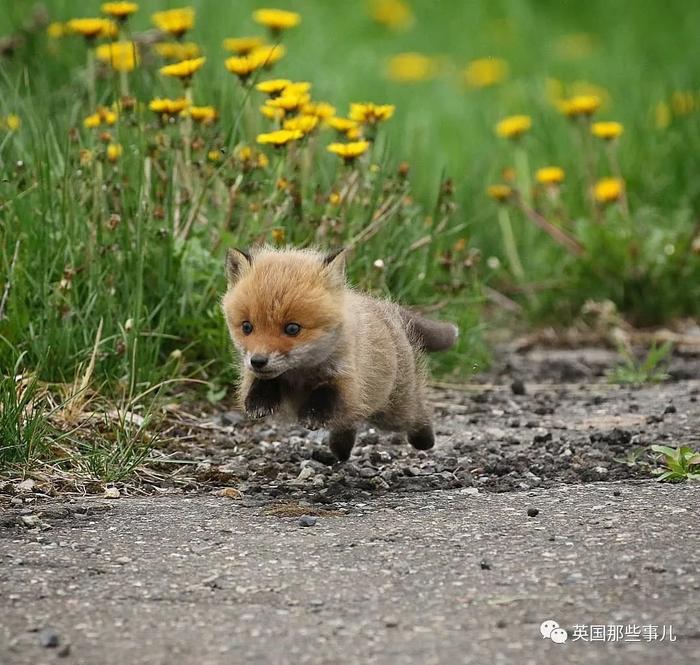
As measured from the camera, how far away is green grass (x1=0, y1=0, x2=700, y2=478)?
5699mm

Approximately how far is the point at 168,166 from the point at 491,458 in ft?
6.94

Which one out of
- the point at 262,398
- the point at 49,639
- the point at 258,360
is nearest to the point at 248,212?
the point at 262,398

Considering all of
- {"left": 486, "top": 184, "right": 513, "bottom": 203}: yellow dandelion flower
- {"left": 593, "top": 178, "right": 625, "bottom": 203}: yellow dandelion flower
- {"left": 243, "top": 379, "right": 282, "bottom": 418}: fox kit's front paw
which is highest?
{"left": 243, "top": 379, "right": 282, "bottom": 418}: fox kit's front paw

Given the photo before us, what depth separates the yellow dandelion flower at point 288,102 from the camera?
19.5 feet

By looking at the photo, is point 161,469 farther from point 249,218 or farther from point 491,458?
point 249,218

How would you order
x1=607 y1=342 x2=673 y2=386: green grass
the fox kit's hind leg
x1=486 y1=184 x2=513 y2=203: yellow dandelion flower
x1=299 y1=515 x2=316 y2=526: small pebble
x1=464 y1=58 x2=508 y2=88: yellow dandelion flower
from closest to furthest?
x1=299 y1=515 x2=316 y2=526: small pebble, the fox kit's hind leg, x1=607 y1=342 x2=673 y2=386: green grass, x1=486 y1=184 x2=513 y2=203: yellow dandelion flower, x1=464 y1=58 x2=508 y2=88: yellow dandelion flower

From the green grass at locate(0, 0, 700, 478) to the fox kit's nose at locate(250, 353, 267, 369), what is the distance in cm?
79

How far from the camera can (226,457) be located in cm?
535

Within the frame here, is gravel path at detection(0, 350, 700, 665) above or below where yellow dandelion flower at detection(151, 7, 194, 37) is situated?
below

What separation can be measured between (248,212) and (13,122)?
129 cm

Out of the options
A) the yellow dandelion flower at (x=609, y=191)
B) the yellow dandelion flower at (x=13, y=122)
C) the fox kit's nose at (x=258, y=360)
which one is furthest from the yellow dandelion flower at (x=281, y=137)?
the yellow dandelion flower at (x=609, y=191)

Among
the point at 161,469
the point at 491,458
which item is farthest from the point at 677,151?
the point at 161,469

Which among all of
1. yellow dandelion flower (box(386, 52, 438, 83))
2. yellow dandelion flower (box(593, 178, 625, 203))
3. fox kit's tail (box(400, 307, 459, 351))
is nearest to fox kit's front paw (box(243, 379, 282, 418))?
fox kit's tail (box(400, 307, 459, 351))

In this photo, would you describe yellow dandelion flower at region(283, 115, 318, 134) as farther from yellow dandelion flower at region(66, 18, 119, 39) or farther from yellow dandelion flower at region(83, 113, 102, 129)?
yellow dandelion flower at region(66, 18, 119, 39)
